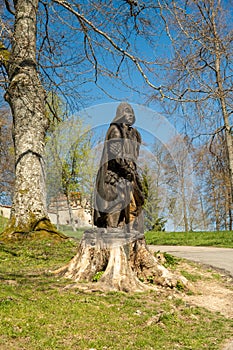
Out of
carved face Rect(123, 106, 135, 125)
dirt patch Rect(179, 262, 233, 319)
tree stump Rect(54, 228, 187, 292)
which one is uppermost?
carved face Rect(123, 106, 135, 125)

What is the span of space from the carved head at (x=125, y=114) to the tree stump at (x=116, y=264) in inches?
77.3

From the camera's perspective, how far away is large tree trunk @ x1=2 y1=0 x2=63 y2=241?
9.52 m

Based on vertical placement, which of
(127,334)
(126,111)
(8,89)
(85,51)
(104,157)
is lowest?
(127,334)

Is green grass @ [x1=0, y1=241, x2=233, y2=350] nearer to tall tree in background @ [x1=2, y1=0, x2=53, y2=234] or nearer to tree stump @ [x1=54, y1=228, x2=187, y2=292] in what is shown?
tree stump @ [x1=54, y1=228, x2=187, y2=292]

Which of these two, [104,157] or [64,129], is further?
[64,129]

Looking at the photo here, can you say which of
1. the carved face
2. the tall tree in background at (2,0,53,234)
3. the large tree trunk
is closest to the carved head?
the carved face

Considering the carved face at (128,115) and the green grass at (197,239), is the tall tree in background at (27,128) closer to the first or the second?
the carved face at (128,115)

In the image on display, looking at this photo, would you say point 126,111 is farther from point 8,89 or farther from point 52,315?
point 8,89

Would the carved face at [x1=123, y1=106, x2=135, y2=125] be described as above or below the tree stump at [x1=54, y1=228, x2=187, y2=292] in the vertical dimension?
above

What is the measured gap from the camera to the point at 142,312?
4516mm

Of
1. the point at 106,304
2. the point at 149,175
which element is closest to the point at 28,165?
the point at 149,175

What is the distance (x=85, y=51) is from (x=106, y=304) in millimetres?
9060

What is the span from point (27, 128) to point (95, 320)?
23.2ft

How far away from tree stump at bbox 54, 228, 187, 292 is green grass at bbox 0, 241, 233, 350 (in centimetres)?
34
